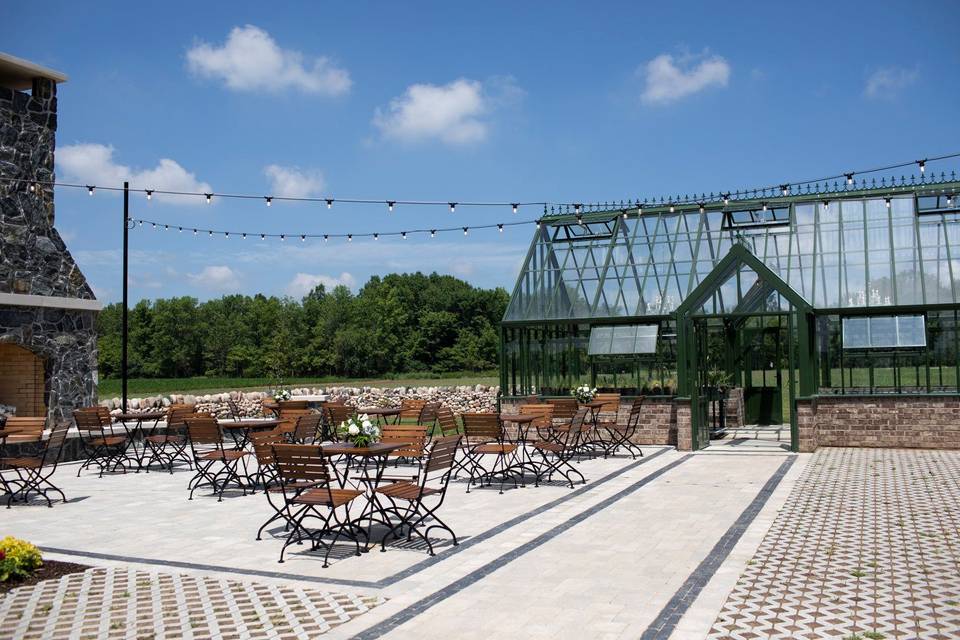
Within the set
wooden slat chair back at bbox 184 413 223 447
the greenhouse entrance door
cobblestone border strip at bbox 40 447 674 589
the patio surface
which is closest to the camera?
the patio surface

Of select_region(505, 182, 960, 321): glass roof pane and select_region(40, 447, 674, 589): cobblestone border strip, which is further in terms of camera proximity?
select_region(505, 182, 960, 321): glass roof pane

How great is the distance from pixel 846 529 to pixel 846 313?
8.63m

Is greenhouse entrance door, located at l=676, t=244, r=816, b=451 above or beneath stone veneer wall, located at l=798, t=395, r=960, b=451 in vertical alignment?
above

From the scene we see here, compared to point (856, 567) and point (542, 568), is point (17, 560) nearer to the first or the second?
point (542, 568)

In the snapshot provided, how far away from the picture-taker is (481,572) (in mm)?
6680

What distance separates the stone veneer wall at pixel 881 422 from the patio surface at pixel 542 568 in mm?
3692

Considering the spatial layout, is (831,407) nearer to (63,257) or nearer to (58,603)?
(58,603)

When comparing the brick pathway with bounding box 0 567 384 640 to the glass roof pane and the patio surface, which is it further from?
the glass roof pane

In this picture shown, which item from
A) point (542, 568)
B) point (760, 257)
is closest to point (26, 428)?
point (542, 568)

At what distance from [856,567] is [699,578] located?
1.39 m

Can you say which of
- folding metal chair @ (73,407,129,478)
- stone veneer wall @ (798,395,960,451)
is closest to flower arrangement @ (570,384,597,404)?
stone veneer wall @ (798,395,960,451)

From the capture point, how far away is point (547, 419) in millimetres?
13852

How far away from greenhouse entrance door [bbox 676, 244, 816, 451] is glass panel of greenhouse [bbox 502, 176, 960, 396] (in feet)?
0.18

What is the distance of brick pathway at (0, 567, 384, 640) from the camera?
533 cm
